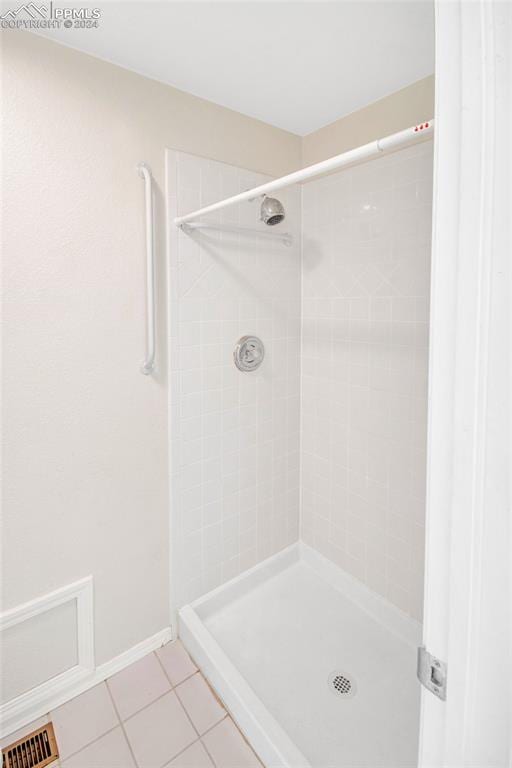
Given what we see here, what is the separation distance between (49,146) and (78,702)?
1.93 meters

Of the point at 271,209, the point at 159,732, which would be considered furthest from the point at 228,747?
the point at 271,209

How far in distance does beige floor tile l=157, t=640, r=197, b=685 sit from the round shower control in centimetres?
124

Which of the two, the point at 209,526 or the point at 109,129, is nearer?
the point at 109,129

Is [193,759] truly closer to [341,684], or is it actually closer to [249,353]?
[341,684]

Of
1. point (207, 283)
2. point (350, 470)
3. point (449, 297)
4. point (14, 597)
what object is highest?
point (207, 283)

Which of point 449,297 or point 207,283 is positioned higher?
point 207,283

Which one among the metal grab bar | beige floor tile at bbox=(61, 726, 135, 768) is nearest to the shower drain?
beige floor tile at bbox=(61, 726, 135, 768)

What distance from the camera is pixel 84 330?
1.40m

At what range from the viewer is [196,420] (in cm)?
173

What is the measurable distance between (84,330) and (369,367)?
1.20m

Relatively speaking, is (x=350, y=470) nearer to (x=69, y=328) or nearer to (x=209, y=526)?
(x=209, y=526)

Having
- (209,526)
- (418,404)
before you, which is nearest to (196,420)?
(209,526)

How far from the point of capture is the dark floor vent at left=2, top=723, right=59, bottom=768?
49.3 inches

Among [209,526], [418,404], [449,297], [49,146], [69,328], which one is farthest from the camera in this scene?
[209,526]
